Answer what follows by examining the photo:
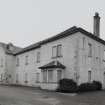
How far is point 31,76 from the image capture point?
37.8 m

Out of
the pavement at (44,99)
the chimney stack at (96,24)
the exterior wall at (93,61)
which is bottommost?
the pavement at (44,99)

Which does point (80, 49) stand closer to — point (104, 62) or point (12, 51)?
point (104, 62)

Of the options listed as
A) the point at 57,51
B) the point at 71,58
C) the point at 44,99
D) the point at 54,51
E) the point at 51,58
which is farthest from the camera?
the point at 51,58

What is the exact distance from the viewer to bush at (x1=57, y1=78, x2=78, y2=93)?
25812mm

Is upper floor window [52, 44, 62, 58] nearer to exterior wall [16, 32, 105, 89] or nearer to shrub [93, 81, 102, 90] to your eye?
exterior wall [16, 32, 105, 89]

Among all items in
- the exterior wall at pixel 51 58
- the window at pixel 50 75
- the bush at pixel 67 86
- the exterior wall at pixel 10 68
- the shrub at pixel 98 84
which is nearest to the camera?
the bush at pixel 67 86

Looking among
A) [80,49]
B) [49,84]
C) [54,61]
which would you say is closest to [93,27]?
[80,49]

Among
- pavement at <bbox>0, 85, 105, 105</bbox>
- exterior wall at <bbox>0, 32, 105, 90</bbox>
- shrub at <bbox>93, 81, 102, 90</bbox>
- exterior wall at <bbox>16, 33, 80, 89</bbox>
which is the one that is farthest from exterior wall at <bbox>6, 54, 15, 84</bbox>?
pavement at <bbox>0, 85, 105, 105</bbox>

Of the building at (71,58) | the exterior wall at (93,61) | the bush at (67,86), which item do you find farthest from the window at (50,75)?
the exterior wall at (93,61)

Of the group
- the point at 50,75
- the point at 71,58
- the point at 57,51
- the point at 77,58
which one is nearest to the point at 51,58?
the point at 57,51

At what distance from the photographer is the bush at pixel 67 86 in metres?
25.8

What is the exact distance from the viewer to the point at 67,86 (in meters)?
26.2

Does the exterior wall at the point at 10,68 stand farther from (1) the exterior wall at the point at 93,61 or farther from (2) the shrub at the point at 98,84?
(2) the shrub at the point at 98,84

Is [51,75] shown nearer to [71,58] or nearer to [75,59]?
[71,58]
